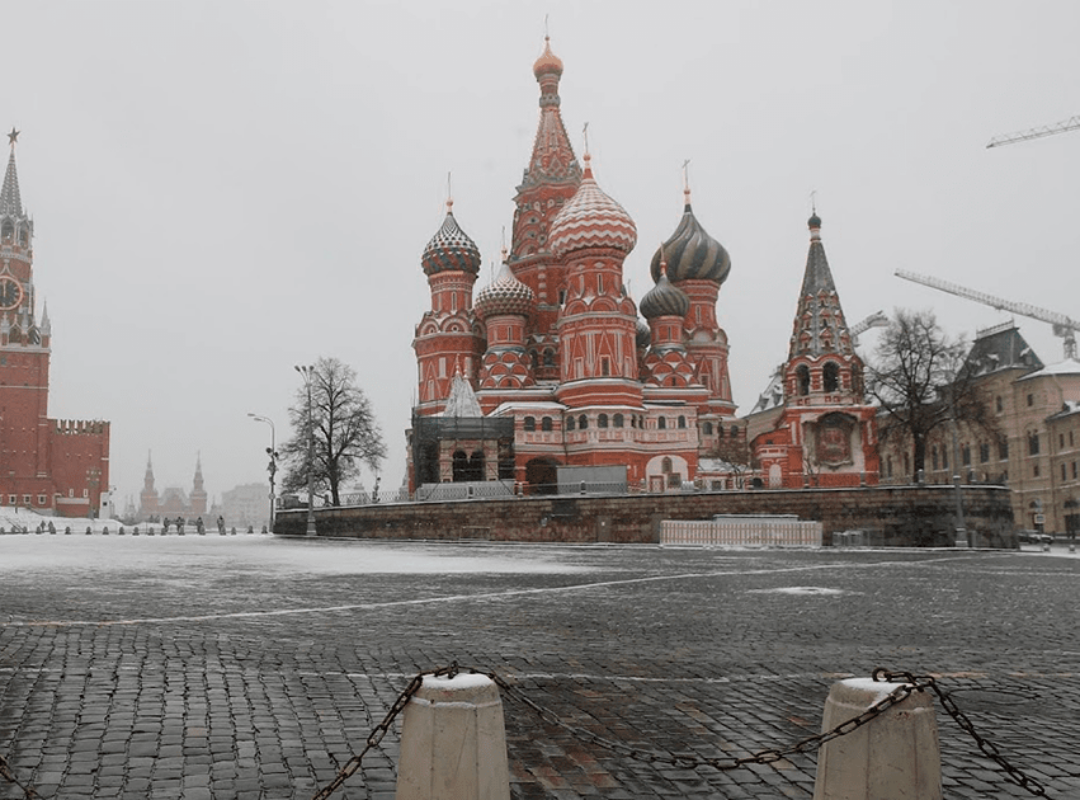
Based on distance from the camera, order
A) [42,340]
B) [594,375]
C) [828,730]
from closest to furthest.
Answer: [828,730], [594,375], [42,340]

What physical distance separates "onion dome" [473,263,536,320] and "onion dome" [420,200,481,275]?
3.75 meters

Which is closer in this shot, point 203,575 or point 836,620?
point 836,620

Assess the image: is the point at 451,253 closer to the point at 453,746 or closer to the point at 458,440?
the point at 458,440

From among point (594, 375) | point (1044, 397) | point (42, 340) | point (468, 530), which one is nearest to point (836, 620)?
point (468, 530)

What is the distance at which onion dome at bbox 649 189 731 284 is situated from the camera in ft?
226

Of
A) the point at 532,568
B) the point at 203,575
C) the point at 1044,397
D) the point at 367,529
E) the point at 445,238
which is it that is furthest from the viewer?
the point at 445,238

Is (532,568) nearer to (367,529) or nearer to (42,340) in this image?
(367,529)

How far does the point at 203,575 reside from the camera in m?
18.2

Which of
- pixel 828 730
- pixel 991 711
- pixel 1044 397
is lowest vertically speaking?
pixel 991 711

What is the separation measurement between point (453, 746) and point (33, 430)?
352 ft

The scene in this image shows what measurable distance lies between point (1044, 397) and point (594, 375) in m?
26.8

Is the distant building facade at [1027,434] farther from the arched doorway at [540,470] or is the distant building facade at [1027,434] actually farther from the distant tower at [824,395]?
the arched doorway at [540,470]

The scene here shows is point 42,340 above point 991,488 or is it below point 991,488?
above

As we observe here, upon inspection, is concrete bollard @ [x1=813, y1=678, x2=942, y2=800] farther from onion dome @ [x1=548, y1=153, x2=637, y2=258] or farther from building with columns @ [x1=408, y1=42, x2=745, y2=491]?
onion dome @ [x1=548, y1=153, x2=637, y2=258]
